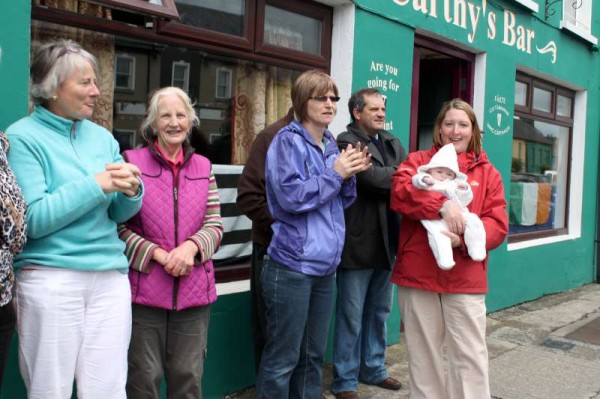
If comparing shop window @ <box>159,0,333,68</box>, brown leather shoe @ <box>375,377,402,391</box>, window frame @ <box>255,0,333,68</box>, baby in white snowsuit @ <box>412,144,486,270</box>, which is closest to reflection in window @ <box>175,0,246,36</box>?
shop window @ <box>159,0,333,68</box>

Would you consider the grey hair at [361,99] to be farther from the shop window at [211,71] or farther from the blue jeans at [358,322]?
the blue jeans at [358,322]

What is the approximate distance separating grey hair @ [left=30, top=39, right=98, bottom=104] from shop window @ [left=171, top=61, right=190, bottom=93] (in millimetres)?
1351

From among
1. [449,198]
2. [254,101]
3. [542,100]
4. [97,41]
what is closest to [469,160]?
[449,198]

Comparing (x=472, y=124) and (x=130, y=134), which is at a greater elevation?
(x=472, y=124)

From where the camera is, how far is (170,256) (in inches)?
112

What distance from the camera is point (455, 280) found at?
3.44 meters

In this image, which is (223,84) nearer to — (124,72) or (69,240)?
(124,72)

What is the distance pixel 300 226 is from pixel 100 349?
1.12 metres

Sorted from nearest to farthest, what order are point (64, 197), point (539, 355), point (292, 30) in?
point (64, 197)
point (292, 30)
point (539, 355)

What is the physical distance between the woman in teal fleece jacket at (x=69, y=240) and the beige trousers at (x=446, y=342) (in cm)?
161

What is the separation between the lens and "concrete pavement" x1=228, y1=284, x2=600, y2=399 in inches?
181

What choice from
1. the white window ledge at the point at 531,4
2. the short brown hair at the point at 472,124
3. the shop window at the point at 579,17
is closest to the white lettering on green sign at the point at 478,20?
the white window ledge at the point at 531,4

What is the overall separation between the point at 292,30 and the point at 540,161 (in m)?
4.73

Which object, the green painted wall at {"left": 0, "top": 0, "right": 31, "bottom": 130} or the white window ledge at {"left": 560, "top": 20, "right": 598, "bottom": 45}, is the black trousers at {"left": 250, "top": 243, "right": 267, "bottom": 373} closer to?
the green painted wall at {"left": 0, "top": 0, "right": 31, "bottom": 130}
